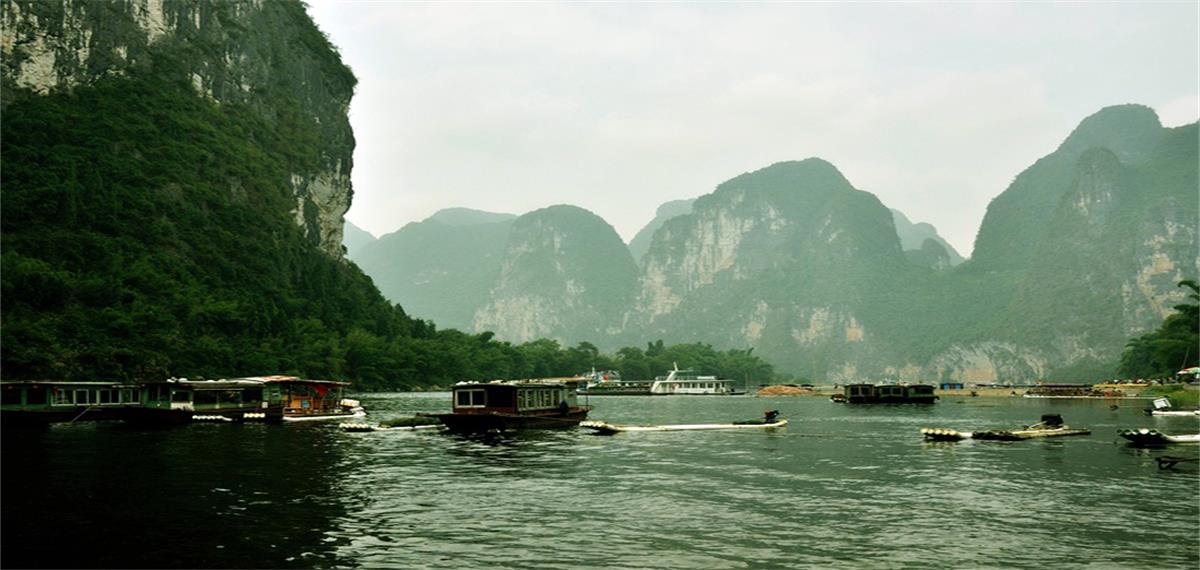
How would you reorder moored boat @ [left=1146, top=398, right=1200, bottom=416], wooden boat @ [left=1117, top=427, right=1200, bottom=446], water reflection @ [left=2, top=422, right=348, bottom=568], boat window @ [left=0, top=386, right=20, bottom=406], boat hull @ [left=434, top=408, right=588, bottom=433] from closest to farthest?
1. water reflection @ [left=2, top=422, right=348, bottom=568]
2. wooden boat @ [left=1117, top=427, right=1200, bottom=446]
3. boat hull @ [left=434, top=408, right=588, bottom=433]
4. boat window @ [left=0, top=386, right=20, bottom=406]
5. moored boat @ [left=1146, top=398, right=1200, bottom=416]

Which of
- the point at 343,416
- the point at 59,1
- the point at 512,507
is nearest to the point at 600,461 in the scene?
the point at 512,507

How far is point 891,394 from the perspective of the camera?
120750mm

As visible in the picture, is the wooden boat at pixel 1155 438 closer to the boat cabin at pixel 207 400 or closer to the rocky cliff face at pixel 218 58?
the boat cabin at pixel 207 400

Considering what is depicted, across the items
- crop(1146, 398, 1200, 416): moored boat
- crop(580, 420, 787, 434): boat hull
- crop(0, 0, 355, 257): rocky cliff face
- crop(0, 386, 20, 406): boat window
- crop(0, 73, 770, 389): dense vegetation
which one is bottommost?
crop(1146, 398, 1200, 416): moored boat

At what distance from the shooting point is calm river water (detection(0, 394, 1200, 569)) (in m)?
21.9

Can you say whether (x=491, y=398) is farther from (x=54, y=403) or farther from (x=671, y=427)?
(x=54, y=403)

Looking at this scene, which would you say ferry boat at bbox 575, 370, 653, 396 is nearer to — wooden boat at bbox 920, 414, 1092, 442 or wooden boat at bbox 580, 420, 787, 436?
wooden boat at bbox 580, 420, 787, 436

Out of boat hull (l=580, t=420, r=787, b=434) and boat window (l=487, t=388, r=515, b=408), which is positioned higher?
boat window (l=487, t=388, r=515, b=408)

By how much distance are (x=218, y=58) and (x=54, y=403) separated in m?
109

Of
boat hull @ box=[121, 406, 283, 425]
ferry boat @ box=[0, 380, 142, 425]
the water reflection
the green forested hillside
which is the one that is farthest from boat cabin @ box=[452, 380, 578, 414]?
the green forested hillside

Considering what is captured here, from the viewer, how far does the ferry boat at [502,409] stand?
5725 centimetres

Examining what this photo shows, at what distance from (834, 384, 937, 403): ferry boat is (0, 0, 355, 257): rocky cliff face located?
97812 mm

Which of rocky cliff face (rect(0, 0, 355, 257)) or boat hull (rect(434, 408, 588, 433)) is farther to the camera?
rocky cliff face (rect(0, 0, 355, 257))

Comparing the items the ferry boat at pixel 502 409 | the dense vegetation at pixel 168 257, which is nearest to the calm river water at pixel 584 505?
the ferry boat at pixel 502 409
